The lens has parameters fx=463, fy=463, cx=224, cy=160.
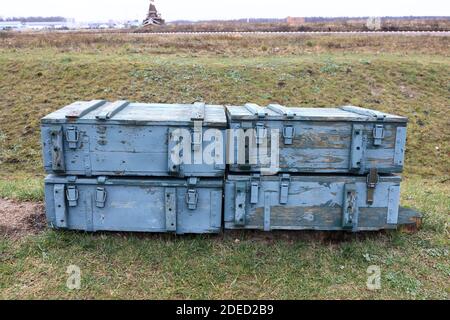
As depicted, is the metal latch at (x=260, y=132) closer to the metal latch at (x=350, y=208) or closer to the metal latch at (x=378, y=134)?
the metal latch at (x=350, y=208)

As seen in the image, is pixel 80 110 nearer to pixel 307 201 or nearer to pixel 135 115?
pixel 135 115

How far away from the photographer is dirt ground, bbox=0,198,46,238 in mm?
5109

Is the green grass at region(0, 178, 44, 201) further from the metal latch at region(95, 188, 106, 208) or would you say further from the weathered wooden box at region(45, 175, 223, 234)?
the metal latch at region(95, 188, 106, 208)

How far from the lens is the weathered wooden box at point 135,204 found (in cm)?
473

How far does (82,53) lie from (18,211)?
16.1m

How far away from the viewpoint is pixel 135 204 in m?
4.81

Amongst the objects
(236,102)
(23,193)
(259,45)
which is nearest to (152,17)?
(259,45)

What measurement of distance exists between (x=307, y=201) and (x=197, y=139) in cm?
132

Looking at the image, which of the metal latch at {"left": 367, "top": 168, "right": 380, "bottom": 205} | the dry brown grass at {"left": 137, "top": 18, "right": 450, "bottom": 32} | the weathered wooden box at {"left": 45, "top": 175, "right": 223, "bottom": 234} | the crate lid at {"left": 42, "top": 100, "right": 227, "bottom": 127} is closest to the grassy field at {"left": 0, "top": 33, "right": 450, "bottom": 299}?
the weathered wooden box at {"left": 45, "top": 175, "right": 223, "bottom": 234}

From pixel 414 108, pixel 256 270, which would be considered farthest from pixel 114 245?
pixel 414 108

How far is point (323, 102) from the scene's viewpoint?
14.9 meters

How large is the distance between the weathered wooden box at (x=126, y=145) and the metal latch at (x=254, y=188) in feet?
1.09

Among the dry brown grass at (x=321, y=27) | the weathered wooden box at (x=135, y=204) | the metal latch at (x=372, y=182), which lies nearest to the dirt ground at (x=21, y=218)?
the weathered wooden box at (x=135, y=204)

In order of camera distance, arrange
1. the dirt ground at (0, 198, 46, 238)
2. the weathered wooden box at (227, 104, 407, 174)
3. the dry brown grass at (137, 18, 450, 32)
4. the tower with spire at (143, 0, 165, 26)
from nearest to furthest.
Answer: the weathered wooden box at (227, 104, 407, 174)
the dirt ground at (0, 198, 46, 238)
the dry brown grass at (137, 18, 450, 32)
the tower with spire at (143, 0, 165, 26)
